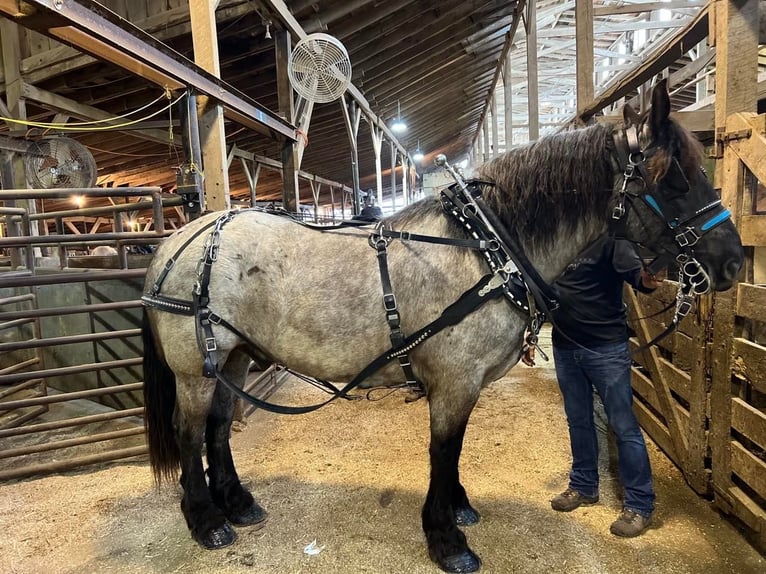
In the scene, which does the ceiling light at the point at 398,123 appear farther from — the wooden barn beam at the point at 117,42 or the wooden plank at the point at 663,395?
the wooden plank at the point at 663,395

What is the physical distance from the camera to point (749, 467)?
6.19 ft

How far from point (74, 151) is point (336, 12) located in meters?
3.76

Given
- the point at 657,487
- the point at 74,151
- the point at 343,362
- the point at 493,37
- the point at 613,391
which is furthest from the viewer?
the point at 493,37

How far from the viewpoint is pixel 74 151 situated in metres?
5.38

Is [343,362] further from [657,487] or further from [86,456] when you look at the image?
[86,456]

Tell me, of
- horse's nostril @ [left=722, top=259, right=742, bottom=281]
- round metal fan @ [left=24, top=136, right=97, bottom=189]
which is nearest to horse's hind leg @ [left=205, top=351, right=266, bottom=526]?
horse's nostril @ [left=722, top=259, right=742, bottom=281]

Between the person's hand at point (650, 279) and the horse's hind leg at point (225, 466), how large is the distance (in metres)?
1.98

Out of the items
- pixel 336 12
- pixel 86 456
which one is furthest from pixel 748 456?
pixel 336 12

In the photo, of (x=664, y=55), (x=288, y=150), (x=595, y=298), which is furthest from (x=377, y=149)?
(x=595, y=298)

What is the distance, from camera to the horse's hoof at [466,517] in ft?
7.09

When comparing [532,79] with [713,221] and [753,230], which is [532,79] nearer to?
[753,230]

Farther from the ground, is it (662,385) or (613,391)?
(613,391)

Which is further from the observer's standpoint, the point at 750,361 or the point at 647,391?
the point at 647,391

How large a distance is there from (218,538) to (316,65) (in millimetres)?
4175
